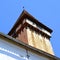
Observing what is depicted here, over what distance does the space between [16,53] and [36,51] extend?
1057 mm

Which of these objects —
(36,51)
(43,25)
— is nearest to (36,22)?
(43,25)

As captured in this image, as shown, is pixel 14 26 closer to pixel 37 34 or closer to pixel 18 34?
pixel 18 34

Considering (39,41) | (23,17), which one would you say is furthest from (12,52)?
(23,17)

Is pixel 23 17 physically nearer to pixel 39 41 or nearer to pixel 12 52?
pixel 39 41

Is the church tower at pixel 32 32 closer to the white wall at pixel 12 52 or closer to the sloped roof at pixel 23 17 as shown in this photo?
the sloped roof at pixel 23 17

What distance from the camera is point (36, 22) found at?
18578 millimetres

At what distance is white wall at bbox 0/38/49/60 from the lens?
6.65m

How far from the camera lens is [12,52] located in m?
6.91

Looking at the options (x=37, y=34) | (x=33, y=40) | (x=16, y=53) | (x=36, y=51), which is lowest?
(x=16, y=53)

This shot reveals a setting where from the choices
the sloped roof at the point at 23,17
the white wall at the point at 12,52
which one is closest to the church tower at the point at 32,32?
the sloped roof at the point at 23,17

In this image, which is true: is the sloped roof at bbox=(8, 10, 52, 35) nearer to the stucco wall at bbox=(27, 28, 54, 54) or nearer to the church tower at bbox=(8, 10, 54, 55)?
the church tower at bbox=(8, 10, 54, 55)

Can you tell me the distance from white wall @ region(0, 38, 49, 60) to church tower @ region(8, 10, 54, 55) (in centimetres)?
919

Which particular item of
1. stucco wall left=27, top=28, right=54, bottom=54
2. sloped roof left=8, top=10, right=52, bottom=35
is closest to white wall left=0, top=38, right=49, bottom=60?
stucco wall left=27, top=28, right=54, bottom=54

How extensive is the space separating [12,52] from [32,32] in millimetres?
10773
